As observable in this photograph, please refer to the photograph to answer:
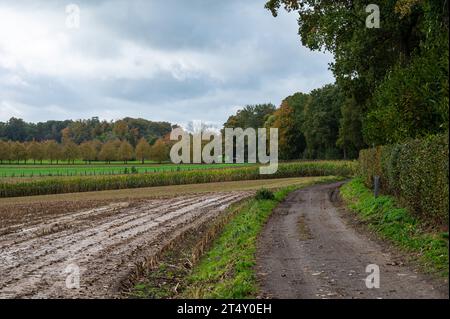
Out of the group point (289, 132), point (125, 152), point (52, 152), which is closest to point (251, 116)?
point (289, 132)

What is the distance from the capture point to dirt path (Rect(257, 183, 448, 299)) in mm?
8695

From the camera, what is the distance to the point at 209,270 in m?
12.4

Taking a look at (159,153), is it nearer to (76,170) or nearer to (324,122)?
(76,170)

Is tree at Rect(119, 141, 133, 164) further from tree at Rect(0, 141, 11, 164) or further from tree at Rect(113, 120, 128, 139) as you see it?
tree at Rect(113, 120, 128, 139)

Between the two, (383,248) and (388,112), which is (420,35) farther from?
(383,248)

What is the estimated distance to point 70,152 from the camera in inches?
4724

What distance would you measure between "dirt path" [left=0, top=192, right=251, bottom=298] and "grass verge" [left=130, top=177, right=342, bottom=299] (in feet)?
3.25

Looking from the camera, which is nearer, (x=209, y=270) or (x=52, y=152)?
(x=209, y=270)

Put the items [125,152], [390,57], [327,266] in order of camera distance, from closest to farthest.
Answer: [327,266] → [390,57] → [125,152]

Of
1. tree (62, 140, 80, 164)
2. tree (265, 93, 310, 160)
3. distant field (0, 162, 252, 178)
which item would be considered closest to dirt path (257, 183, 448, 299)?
distant field (0, 162, 252, 178)

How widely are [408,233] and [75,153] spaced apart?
116999 mm

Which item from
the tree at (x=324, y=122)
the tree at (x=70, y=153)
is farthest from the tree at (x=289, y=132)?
the tree at (x=70, y=153)

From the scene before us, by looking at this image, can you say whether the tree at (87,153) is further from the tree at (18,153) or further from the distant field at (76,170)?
the distant field at (76,170)

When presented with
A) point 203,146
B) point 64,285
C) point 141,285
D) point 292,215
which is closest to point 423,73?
point 292,215
